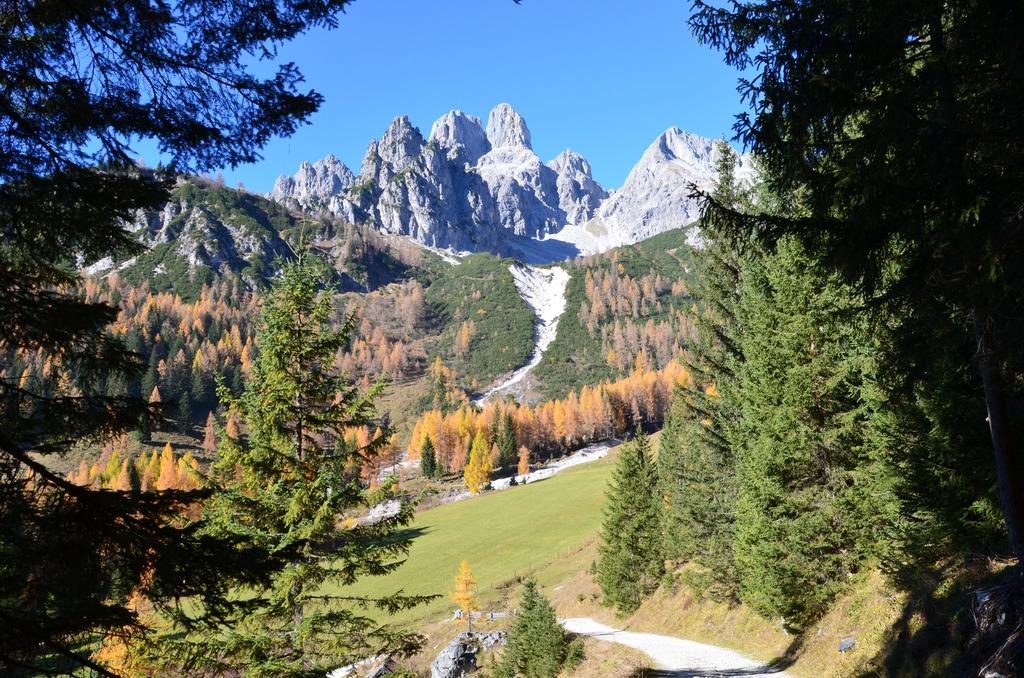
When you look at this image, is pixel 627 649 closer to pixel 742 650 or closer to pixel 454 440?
pixel 742 650

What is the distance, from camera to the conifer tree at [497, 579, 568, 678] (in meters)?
19.5

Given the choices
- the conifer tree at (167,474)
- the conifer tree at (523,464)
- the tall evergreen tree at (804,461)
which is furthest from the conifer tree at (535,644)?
the conifer tree at (523,464)

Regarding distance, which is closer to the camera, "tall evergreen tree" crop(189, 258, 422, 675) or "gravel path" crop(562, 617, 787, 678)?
"tall evergreen tree" crop(189, 258, 422, 675)

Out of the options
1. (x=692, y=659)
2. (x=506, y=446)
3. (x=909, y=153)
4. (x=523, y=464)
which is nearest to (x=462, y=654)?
(x=692, y=659)

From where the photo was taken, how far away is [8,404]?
475cm

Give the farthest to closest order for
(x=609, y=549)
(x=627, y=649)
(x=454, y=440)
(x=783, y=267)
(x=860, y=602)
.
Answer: (x=454, y=440)
(x=609, y=549)
(x=627, y=649)
(x=783, y=267)
(x=860, y=602)

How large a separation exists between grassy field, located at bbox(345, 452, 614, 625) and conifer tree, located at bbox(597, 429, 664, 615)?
13.5 metres

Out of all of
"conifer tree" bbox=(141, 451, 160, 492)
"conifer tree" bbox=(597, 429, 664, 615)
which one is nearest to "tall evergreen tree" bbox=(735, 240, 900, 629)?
"conifer tree" bbox=(597, 429, 664, 615)

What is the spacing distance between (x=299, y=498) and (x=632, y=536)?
24.9 metres

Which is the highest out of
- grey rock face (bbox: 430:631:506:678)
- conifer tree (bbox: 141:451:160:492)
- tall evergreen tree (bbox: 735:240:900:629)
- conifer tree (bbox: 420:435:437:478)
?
conifer tree (bbox: 141:451:160:492)

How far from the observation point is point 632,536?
31.6 metres

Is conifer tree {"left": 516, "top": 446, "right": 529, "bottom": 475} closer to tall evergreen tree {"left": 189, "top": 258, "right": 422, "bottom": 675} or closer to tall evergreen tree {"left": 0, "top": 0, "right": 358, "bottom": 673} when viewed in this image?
tall evergreen tree {"left": 189, "top": 258, "right": 422, "bottom": 675}

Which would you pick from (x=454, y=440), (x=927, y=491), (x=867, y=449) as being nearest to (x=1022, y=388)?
(x=927, y=491)

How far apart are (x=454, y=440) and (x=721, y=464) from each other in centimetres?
9692
